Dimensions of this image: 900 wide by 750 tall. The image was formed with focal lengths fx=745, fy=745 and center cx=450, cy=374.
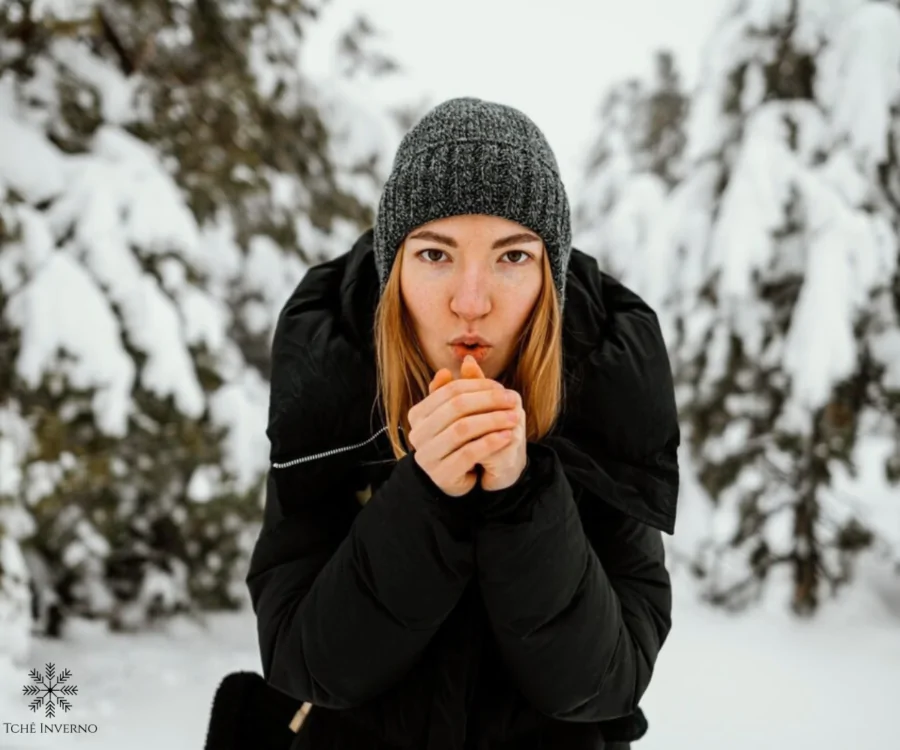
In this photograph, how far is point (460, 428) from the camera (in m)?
0.87

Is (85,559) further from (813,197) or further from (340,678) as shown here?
(813,197)

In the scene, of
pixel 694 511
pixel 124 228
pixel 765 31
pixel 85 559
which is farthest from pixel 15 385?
pixel 765 31

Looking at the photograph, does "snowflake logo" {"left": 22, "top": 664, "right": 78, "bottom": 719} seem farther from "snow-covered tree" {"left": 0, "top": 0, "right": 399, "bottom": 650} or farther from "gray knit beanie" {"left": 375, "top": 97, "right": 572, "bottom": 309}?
"gray knit beanie" {"left": 375, "top": 97, "right": 572, "bottom": 309}

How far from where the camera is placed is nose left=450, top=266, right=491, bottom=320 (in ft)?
3.36

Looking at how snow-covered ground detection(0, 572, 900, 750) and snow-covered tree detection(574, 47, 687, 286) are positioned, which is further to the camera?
snow-covered tree detection(574, 47, 687, 286)

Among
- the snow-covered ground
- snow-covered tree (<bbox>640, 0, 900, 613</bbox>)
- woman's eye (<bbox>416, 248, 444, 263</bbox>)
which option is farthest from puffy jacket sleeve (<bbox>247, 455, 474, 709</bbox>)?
snow-covered tree (<bbox>640, 0, 900, 613</bbox>)

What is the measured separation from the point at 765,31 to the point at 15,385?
3977 mm

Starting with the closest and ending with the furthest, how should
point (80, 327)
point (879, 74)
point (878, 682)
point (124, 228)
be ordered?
point (80, 327) → point (124, 228) → point (878, 682) → point (879, 74)

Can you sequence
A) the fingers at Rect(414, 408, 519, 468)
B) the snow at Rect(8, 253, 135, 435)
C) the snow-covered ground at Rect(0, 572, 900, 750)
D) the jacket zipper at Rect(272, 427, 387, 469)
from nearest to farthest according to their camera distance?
the fingers at Rect(414, 408, 519, 468) < the jacket zipper at Rect(272, 427, 387, 469) < the snow at Rect(8, 253, 135, 435) < the snow-covered ground at Rect(0, 572, 900, 750)

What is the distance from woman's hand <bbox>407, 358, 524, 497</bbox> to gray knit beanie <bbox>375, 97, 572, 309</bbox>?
0.95 ft

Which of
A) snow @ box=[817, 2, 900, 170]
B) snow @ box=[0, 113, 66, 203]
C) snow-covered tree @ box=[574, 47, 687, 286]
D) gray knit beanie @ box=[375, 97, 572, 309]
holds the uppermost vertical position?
snow-covered tree @ box=[574, 47, 687, 286]

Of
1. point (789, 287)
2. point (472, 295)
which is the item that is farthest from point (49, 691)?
point (789, 287)

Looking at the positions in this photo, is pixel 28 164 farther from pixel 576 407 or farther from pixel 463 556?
pixel 463 556

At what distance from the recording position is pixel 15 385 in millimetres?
2742
